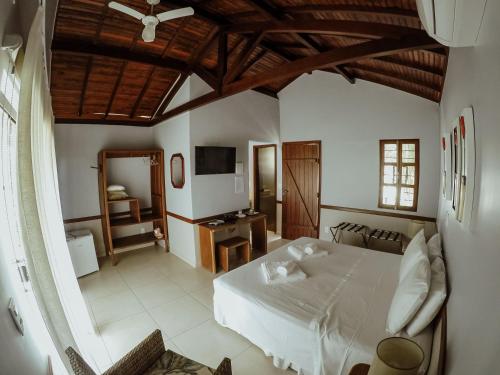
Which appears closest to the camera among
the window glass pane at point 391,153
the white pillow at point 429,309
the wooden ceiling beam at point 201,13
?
the white pillow at point 429,309

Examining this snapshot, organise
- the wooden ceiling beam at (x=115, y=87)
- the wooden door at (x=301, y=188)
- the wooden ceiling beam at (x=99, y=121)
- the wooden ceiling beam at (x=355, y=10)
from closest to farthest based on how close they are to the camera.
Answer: the wooden ceiling beam at (x=355, y=10)
the wooden ceiling beam at (x=115, y=87)
the wooden ceiling beam at (x=99, y=121)
the wooden door at (x=301, y=188)

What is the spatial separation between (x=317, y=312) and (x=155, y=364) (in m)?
1.20

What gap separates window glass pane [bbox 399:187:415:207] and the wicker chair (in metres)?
3.63

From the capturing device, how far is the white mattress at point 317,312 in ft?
5.21

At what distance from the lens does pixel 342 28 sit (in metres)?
2.11

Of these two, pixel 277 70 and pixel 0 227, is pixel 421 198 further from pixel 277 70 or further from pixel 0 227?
pixel 0 227

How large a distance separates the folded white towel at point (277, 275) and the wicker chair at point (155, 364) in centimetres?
92

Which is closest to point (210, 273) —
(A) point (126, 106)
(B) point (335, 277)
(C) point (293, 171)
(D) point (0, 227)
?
(B) point (335, 277)

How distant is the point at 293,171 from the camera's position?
5055 mm

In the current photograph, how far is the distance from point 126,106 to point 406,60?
4.34 metres

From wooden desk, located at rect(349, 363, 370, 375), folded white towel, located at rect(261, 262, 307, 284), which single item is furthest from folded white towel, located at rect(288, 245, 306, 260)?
→ wooden desk, located at rect(349, 363, 370, 375)

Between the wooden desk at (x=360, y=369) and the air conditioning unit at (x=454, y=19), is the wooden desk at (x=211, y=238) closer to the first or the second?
the wooden desk at (x=360, y=369)

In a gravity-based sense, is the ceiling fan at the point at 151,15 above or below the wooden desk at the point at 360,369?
above

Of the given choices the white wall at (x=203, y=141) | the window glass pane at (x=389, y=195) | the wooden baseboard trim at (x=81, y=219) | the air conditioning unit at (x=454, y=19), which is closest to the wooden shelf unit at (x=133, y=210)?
the wooden baseboard trim at (x=81, y=219)
